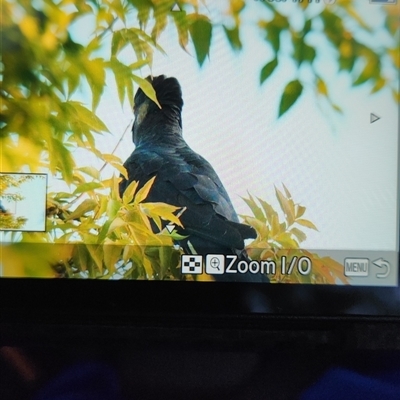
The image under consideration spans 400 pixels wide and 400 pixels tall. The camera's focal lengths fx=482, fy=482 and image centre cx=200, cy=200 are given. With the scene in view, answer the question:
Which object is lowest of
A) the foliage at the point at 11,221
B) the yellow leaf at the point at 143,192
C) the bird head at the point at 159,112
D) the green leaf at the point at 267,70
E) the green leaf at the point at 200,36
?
the foliage at the point at 11,221

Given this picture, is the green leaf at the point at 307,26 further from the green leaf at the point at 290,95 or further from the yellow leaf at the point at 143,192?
the yellow leaf at the point at 143,192

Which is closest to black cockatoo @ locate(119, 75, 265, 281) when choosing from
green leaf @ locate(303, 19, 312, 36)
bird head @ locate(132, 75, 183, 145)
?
bird head @ locate(132, 75, 183, 145)

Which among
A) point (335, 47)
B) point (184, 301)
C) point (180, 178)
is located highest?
point (335, 47)

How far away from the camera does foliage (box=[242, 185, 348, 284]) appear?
15.8 inches

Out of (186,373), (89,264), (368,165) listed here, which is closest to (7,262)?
(89,264)

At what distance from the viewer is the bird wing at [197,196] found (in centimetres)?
40

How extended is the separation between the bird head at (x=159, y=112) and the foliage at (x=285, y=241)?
9cm

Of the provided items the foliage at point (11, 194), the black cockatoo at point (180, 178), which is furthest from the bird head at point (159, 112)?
the foliage at point (11, 194)

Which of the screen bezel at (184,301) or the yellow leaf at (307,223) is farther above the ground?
the yellow leaf at (307,223)

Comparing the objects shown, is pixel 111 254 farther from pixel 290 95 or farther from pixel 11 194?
pixel 290 95

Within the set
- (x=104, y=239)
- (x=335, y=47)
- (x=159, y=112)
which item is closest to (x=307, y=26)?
(x=335, y=47)

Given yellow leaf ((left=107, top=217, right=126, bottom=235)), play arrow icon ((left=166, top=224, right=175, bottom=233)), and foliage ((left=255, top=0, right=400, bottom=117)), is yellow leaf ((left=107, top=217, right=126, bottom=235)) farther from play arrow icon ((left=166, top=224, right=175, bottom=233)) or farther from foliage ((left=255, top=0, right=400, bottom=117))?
foliage ((left=255, top=0, right=400, bottom=117))

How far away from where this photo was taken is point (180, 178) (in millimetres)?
410

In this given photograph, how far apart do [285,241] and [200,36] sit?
0.60 feet
